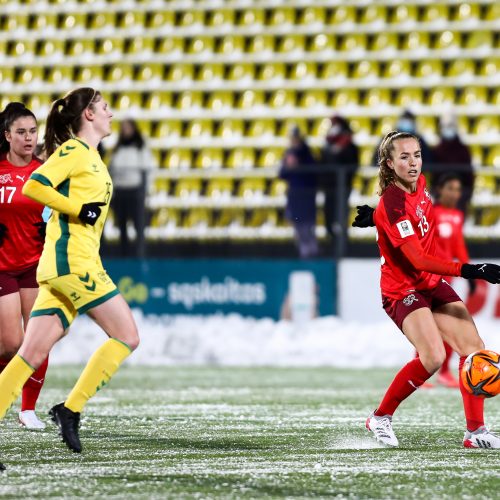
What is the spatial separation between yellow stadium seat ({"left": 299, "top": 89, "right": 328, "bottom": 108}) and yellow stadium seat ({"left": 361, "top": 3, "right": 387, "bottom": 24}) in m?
1.26

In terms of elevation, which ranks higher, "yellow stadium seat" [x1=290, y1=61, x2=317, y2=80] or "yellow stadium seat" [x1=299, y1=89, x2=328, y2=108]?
"yellow stadium seat" [x1=290, y1=61, x2=317, y2=80]

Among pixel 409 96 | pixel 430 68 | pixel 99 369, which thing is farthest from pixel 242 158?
pixel 99 369

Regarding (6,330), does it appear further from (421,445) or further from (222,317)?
(222,317)

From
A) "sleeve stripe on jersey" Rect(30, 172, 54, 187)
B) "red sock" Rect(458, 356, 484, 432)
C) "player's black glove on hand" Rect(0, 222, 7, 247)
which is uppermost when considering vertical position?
"sleeve stripe on jersey" Rect(30, 172, 54, 187)

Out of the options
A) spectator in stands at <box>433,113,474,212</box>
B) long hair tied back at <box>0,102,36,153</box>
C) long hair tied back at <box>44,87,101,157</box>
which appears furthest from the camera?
spectator in stands at <box>433,113,474,212</box>

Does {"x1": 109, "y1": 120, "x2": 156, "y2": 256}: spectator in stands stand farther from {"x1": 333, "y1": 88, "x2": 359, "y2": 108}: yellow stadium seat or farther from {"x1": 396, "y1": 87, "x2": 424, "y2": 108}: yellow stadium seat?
{"x1": 396, "y1": 87, "x2": 424, "y2": 108}: yellow stadium seat

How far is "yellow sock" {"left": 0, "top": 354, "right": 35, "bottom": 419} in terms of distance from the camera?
6.04m

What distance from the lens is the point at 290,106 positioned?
19234 mm

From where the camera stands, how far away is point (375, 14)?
19.1 metres

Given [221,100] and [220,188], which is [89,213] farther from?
[221,100]

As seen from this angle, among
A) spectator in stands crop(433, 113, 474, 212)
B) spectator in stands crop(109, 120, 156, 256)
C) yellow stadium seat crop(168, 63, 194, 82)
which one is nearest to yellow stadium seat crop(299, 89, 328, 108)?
yellow stadium seat crop(168, 63, 194, 82)

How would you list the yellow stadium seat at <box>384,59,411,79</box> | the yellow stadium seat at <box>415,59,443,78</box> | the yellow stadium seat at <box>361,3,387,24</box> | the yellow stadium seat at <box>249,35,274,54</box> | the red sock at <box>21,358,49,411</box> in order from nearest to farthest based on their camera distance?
the red sock at <box>21,358,49,411</box>
the yellow stadium seat at <box>415,59,443,78</box>
the yellow stadium seat at <box>384,59,411,79</box>
the yellow stadium seat at <box>361,3,387,24</box>
the yellow stadium seat at <box>249,35,274,54</box>

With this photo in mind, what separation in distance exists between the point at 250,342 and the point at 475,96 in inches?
224

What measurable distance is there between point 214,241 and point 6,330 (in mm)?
7216
